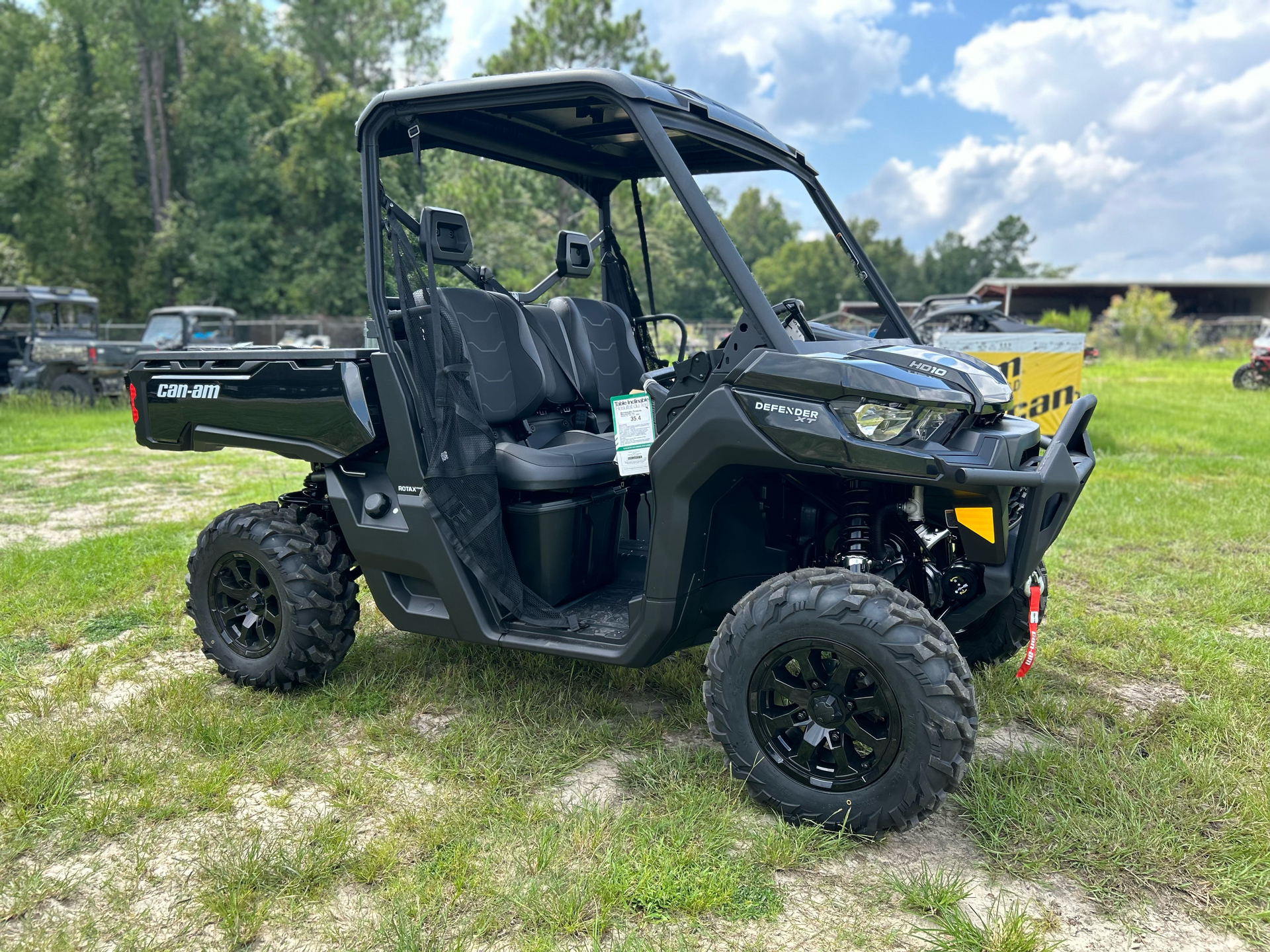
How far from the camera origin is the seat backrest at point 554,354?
4.04 meters

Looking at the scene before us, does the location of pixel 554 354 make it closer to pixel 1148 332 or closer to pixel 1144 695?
pixel 1144 695

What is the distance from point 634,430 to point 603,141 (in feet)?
5.13

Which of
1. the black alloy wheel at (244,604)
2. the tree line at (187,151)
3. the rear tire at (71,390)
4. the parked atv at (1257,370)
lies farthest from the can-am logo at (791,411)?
the tree line at (187,151)

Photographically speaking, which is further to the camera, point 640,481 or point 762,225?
point 762,225

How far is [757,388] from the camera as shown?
2.72 metres

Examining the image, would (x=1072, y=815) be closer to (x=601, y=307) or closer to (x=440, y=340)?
(x=440, y=340)

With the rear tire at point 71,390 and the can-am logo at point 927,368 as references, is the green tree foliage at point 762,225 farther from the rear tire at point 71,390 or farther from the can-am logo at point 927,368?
the can-am logo at point 927,368

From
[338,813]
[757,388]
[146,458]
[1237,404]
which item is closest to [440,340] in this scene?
[757,388]

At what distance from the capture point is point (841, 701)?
8.77 feet

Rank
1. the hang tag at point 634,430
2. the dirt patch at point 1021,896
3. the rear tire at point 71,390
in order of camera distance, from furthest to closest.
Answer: the rear tire at point 71,390 → the hang tag at point 634,430 → the dirt patch at point 1021,896

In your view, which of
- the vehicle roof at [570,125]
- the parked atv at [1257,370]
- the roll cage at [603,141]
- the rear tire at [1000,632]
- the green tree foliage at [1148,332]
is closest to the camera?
the roll cage at [603,141]

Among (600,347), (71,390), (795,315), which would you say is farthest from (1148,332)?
(795,315)

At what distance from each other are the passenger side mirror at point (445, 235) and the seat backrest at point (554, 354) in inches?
24.1

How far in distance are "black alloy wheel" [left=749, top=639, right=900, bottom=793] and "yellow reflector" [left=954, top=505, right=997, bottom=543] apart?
20.0 inches
